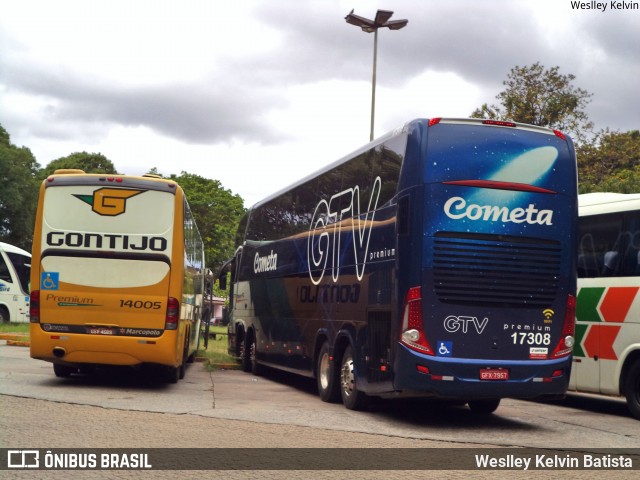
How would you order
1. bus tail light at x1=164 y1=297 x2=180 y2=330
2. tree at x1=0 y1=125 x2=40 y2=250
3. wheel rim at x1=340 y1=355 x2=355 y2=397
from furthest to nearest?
tree at x1=0 y1=125 x2=40 y2=250 → bus tail light at x1=164 y1=297 x2=180 y2=330 → wheel rim at x1=340 y1=355 x2=355 y2=397

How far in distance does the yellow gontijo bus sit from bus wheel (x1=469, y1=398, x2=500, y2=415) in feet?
15.7

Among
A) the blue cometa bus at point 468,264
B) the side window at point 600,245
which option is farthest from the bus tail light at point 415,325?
the side window at point 600,245

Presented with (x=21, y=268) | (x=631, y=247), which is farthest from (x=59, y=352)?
(x=21, y=268)

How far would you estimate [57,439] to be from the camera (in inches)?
349

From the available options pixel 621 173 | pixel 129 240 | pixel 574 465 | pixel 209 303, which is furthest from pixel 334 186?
pixel 621 173

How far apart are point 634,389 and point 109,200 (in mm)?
8697

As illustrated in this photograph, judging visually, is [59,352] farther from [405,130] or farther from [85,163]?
[85,163]

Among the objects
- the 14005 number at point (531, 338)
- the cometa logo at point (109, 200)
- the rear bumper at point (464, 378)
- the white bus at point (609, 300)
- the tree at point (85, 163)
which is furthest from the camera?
the tree at point (85, 163)

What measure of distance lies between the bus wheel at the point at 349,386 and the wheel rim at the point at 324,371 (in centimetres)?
48

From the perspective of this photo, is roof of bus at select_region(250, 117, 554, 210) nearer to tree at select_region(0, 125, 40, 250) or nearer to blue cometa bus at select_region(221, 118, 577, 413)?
blue cometa bus at select_region(221, 118, 577, 413)

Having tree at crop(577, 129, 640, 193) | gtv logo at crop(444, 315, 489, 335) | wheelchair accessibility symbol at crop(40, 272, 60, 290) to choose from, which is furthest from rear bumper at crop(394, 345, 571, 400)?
tree at crop(577, 129, 640, 193)

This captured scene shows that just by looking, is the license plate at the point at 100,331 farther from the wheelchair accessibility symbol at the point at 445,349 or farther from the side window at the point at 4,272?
the side window at the point at 4,272

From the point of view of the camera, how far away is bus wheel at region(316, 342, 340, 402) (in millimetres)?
13922

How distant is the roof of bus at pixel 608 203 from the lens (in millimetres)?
13922
